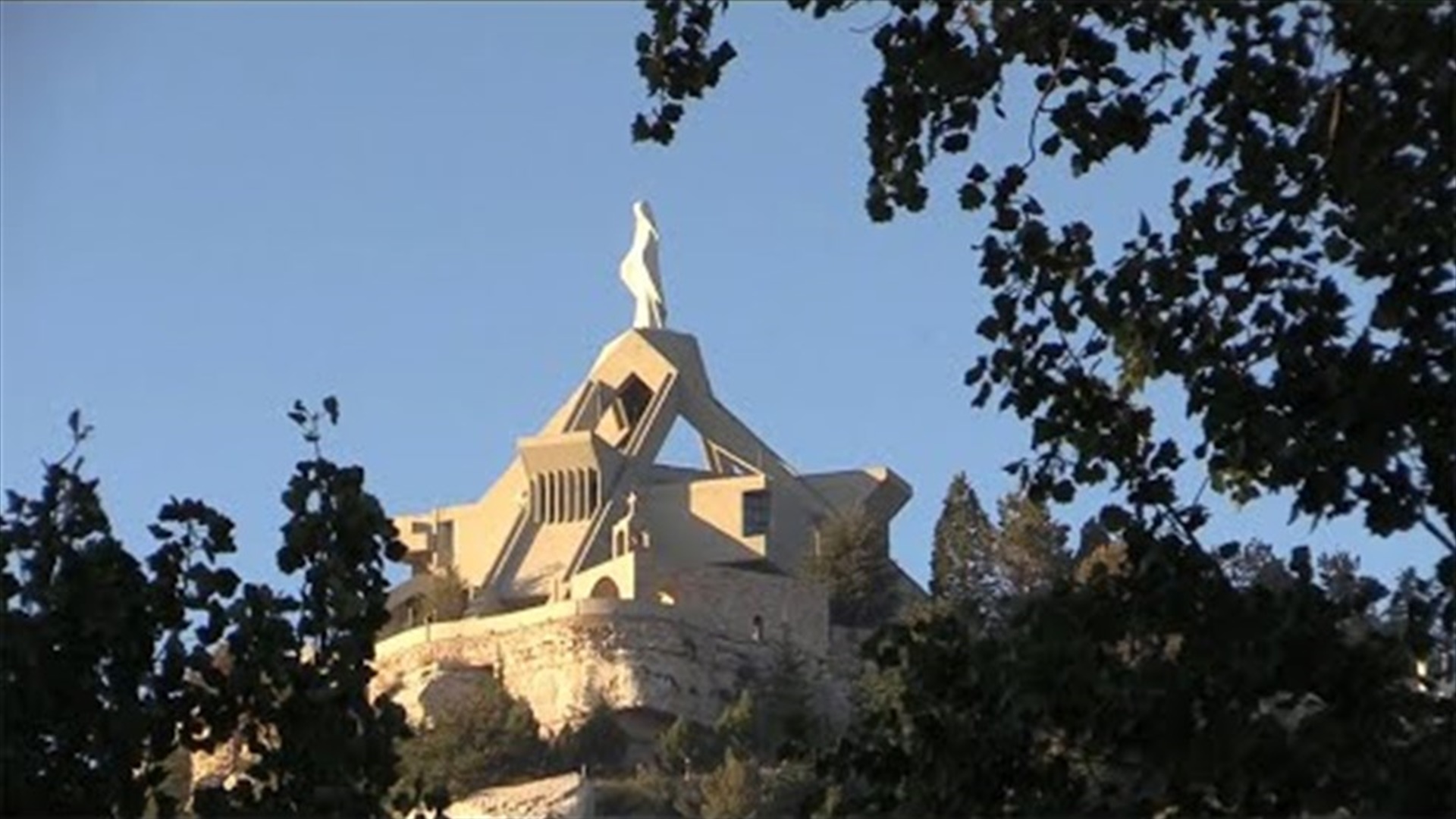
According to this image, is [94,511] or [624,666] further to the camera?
[624,666]

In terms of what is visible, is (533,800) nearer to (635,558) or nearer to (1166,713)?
(635,558)

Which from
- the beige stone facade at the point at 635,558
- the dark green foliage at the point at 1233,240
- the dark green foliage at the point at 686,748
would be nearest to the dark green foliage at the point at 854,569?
the beige stone facade at the point at 635,558

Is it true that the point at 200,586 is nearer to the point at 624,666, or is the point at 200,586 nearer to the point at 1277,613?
the point at 1277,613

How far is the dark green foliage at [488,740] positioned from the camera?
2532 inches

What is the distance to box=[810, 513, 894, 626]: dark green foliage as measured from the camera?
74.9m

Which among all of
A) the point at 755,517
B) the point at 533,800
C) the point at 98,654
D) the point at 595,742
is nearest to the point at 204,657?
the point at 98,654

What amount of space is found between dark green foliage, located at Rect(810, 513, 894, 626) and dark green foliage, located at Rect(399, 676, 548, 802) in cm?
756

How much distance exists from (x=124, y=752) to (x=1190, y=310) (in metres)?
2.69

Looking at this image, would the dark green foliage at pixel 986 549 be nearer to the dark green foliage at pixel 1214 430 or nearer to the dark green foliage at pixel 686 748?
the dark green foliage at pixel 686 748

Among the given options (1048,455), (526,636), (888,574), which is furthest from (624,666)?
(1048,455)

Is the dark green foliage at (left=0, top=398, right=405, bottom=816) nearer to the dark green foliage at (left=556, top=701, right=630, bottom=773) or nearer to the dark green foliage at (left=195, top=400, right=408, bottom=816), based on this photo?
the dark green foliage at (left=195, top=400, right=408, bottom=816)

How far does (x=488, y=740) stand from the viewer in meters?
67.4

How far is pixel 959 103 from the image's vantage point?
9.30m

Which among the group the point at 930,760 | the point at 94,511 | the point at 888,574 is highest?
the point at 888,574
